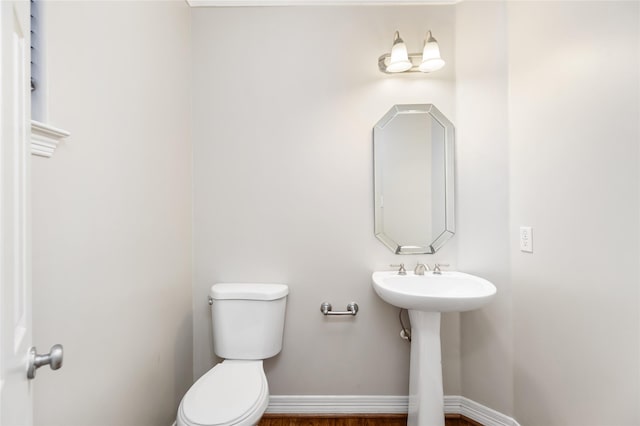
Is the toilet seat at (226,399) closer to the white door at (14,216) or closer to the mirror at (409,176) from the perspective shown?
the white door at (14,216)

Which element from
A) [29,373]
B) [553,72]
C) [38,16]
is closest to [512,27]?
[553,72]

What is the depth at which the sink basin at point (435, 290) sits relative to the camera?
1345 mm

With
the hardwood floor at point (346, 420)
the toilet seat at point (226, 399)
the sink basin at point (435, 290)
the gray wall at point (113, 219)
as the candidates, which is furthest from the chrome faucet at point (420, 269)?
the gray wall at point (113, 219)

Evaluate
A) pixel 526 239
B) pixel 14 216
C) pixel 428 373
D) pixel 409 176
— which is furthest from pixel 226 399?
pixel 526 239

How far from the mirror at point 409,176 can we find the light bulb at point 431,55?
0.21m

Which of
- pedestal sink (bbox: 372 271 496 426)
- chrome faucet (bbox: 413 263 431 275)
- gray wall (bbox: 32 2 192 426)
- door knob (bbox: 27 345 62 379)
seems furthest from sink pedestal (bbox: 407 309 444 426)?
door knob (bbox: 27 345 62 379)

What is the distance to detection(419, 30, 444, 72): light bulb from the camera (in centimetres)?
165

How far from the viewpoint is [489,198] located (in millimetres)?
1696

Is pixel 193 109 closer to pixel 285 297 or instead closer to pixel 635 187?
pixel 285 297

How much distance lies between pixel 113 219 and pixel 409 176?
146cm

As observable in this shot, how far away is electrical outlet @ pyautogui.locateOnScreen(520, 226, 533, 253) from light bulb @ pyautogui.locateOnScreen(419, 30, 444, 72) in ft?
3.10

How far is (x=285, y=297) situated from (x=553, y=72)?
169cm

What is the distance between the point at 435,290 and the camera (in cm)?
168

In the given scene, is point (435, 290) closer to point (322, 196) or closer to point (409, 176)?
point (409, 176)
